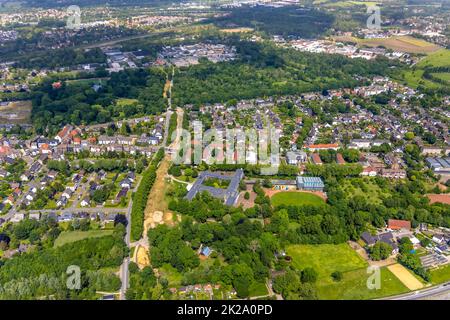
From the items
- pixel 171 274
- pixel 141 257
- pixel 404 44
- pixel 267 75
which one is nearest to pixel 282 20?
pixel 404 44

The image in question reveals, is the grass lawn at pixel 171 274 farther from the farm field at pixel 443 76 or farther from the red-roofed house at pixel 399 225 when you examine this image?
the farm field at pixel 443 76

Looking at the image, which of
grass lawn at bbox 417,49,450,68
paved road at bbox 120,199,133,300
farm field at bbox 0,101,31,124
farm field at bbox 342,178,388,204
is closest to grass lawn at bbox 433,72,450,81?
grass lawn at bbox 417,49,450,68

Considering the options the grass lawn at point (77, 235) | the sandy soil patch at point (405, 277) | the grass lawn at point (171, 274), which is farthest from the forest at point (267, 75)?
the sandy soil patch at point (405, 277)

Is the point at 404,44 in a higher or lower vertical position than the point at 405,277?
higher

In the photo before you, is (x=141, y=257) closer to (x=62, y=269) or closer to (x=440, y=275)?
(x=62, y=269)

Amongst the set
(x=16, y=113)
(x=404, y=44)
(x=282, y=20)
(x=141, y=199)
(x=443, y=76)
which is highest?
(x=282, y=20)

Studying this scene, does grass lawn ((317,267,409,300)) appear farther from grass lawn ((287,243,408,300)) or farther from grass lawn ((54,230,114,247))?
grass lawn ((54,230,114,247))

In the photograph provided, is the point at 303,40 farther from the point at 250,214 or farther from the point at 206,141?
the point at 250,214

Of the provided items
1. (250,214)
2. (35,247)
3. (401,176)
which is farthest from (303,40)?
(35,247)
